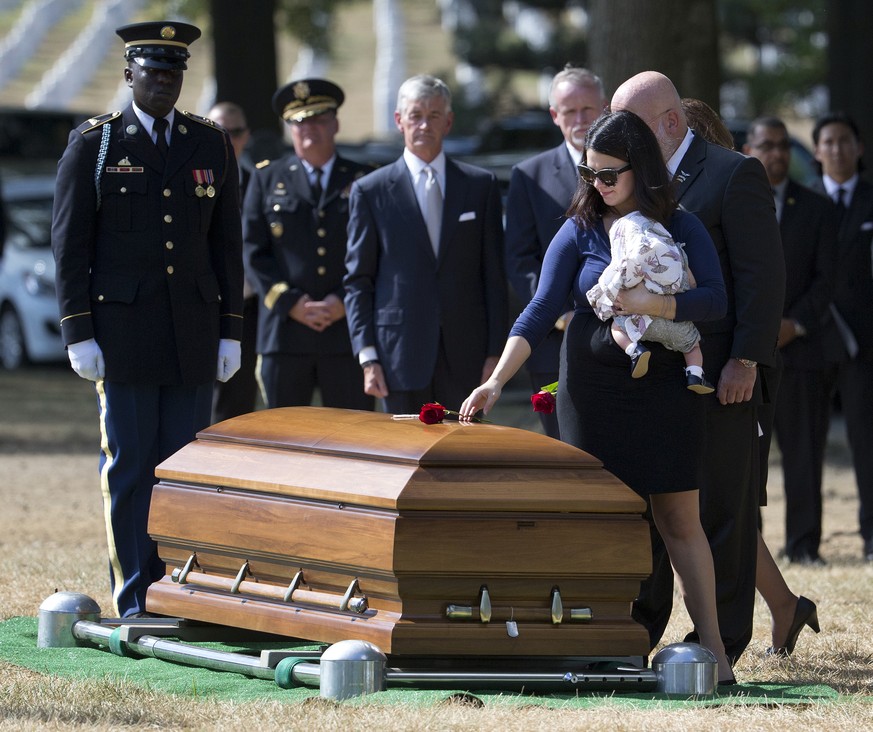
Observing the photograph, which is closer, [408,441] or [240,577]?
[408,441]

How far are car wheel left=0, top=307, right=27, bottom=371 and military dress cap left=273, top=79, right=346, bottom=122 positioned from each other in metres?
10.5

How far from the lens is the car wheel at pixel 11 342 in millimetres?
18031

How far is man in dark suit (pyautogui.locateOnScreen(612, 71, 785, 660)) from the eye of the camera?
5.49 metres

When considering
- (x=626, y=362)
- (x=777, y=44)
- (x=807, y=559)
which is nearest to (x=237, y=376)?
(x=807, y=559)

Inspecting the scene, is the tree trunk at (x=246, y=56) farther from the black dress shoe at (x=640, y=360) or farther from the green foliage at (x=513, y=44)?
the green foliage at (x=513, y=44)

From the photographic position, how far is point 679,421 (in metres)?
5.27

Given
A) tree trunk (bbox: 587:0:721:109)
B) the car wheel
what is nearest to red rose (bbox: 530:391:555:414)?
tree trunk (bbox: 587:0:721:109)

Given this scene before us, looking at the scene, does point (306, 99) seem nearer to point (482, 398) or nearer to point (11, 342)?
point (482, 398)

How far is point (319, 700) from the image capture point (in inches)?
189

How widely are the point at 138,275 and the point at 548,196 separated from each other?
1726 millimetres

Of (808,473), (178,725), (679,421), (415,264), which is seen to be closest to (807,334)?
(808,473)

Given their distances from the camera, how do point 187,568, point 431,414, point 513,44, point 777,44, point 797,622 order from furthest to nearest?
point 777,44, point 513,44, point 797,622, point 187,568, point 431,414

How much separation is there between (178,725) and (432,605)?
0.79 m

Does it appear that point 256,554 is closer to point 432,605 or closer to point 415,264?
point 432,605
